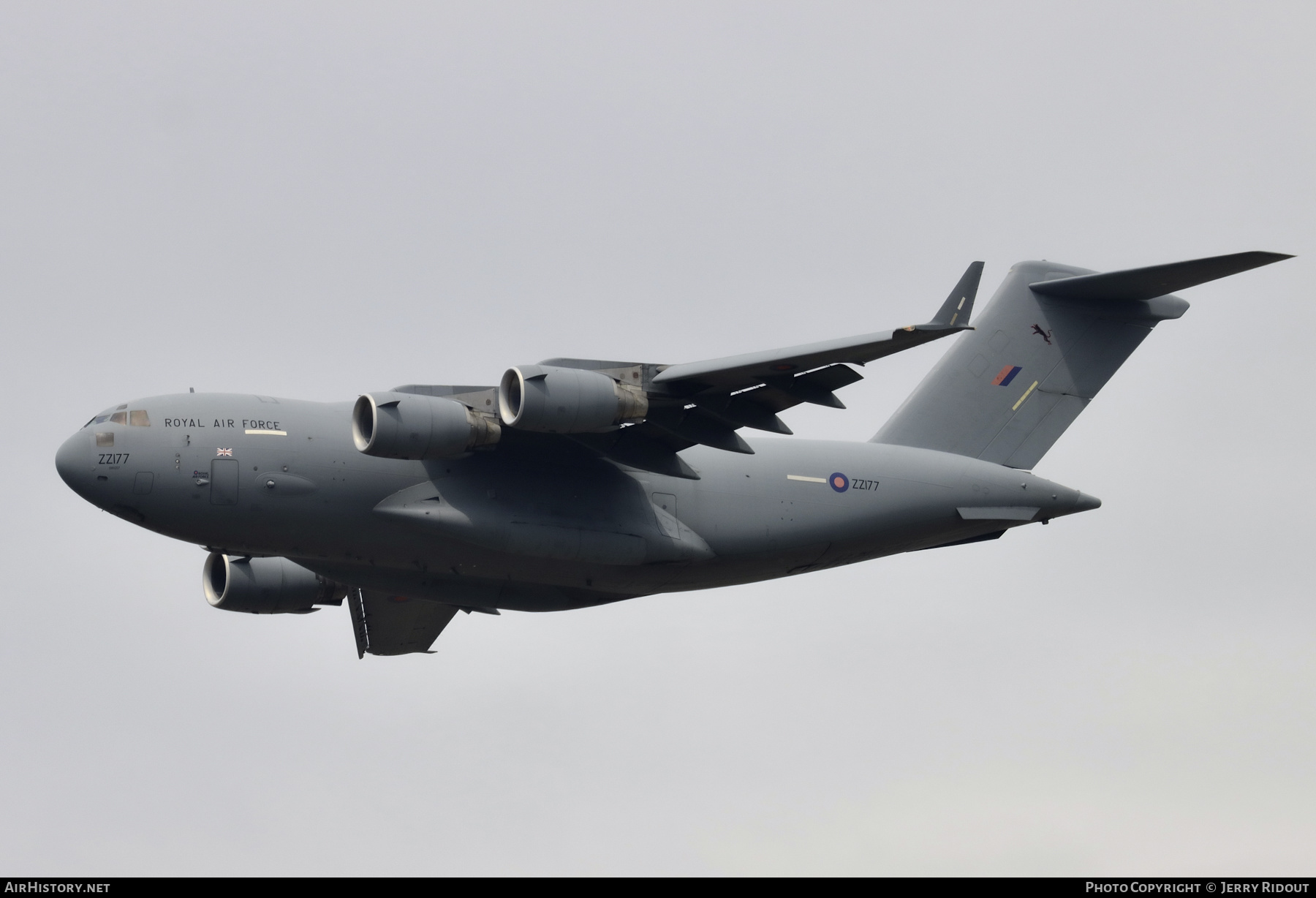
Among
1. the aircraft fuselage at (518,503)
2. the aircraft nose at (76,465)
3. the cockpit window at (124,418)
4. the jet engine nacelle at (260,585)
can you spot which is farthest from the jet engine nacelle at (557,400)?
the jet engine nacelle at (260,585)

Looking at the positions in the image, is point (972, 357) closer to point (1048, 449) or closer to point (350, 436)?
point (1048, 449)

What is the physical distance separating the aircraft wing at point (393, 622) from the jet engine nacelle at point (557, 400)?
487 cm

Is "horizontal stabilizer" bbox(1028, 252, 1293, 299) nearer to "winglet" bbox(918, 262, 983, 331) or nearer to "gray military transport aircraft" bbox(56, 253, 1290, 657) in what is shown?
"gray military transport aircraft" bbox(56, 253, 1290, 657)

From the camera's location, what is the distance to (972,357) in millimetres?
16719

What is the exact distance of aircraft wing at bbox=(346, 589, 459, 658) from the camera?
1683cm

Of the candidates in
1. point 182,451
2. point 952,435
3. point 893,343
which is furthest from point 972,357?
point 182,451

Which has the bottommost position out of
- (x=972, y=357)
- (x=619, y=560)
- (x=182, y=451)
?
(x=619, y=560)

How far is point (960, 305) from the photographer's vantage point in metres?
12.5

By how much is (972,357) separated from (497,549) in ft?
20.1

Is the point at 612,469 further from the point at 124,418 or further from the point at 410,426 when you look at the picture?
the point at 124,418

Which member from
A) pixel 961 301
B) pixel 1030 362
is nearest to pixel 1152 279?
pixel 1030 362

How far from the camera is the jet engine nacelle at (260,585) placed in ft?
53.3

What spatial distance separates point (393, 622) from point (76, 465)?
16.9 feet

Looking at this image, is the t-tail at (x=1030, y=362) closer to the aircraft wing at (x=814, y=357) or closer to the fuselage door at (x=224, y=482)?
the aircraft wing at (x=814, y=357)
